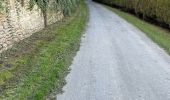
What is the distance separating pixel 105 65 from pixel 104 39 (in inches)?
227

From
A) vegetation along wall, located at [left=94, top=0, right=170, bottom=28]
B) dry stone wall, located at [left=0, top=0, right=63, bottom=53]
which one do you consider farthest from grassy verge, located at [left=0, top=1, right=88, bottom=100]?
vegetation along wall, located at [left=94, top=0, right=170, bottom=28]

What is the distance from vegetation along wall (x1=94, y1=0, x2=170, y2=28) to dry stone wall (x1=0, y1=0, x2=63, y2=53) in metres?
12.6

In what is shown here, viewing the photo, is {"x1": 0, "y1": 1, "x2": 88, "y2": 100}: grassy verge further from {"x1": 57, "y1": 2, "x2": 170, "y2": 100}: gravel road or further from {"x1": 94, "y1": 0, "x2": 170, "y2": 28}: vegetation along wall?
{"x1": 94, "y1": 0, "x2": 170, "y2": 28}: vegetation along wall

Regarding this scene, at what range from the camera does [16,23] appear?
527 inches

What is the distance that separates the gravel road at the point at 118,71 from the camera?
8.60 m

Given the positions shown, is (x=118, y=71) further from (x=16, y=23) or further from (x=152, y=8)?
(x=152, y=8)

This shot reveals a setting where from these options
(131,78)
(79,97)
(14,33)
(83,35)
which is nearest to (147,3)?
(83,35)

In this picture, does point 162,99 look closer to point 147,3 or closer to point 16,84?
point 16,84

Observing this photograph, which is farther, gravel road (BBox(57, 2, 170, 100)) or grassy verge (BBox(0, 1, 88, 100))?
gravel road (BBox(57, 2, 170, 100))

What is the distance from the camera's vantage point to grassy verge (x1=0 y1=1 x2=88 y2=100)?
812 cm

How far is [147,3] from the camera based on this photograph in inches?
1265

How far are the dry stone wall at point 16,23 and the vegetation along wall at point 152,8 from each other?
12.6 meters

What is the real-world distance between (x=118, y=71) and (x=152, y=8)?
67.6 feet

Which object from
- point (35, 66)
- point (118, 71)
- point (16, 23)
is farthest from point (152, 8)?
point (35, 66)
